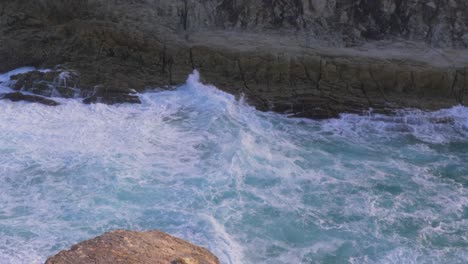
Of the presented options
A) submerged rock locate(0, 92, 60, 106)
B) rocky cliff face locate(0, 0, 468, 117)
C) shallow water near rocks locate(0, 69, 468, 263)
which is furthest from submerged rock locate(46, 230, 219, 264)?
submerged rock locate(0, 92, 60, 106)

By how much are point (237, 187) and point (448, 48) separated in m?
5.99

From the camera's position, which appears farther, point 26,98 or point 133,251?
point 26,98

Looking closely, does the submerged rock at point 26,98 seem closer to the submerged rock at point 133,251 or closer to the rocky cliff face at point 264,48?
the rocky cliff face at point 264,48

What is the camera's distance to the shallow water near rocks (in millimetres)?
5945

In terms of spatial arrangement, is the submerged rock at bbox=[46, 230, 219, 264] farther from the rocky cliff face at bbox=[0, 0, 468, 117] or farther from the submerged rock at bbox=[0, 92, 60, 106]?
the submerged rock at bbox=[0, 92, 60, 106]

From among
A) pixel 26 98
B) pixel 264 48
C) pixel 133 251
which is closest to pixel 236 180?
pixel 133 251

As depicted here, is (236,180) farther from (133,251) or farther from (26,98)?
(26,98)

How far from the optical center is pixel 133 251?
12.2 ft

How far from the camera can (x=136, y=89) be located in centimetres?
992

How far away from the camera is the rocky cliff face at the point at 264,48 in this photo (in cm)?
998

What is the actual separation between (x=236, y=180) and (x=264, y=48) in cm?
418

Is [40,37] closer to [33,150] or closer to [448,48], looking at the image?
[33,150]

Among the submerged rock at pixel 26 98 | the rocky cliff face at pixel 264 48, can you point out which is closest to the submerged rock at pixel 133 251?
the rocky cliff face at pixel 264 48

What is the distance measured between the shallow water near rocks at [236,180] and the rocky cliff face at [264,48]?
0.47 metres
